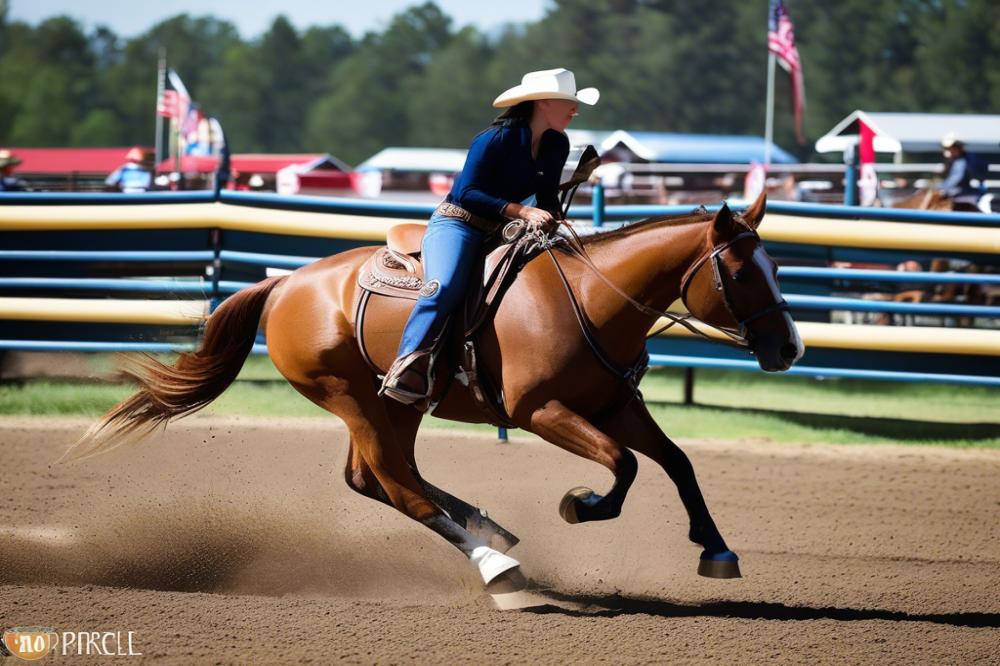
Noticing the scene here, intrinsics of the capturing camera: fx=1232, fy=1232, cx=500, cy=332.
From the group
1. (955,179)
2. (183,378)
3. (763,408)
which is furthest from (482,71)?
(183,378)

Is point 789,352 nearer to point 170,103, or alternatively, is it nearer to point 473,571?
A: point 473,571

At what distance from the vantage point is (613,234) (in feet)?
18.6

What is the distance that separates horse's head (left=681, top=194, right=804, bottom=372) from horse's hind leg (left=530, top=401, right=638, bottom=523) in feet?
2.34

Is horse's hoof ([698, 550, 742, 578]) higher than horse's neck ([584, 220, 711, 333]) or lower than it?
lower

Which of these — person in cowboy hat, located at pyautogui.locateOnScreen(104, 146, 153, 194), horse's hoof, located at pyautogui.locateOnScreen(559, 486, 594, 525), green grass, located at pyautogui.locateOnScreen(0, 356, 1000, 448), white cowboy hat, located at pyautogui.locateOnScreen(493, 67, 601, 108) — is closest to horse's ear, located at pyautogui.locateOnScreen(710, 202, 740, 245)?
white cowboy hat, located at pyautogui.locateOnScreen(493, 67, 601, 108)

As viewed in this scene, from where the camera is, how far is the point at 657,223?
18.2ft

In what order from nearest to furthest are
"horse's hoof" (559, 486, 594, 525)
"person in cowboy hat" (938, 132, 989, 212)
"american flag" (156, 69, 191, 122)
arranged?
"horse's hoof" (559, 486, 594, 525)
"person in cowboy hat" (938, 132, 989, 212)
"american flag" (156, 69, 191, 122)

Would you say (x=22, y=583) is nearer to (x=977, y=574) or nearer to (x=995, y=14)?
(x=977, y=574)

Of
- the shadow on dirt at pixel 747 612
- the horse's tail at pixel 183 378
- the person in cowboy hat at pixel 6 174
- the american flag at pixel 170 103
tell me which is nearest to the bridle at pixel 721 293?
the shadow on dirt at pixel 747 612

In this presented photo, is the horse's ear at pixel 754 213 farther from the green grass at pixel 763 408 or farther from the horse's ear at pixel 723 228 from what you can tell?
the green grass at pixel 763 408

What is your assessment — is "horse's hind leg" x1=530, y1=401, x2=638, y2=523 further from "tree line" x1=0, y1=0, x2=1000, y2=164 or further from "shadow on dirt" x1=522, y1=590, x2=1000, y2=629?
"tree line" x1=0, y1=0, x2=1000, y2=164

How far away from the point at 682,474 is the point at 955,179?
964 centimetres

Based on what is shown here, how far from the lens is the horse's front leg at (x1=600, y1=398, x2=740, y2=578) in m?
5.28

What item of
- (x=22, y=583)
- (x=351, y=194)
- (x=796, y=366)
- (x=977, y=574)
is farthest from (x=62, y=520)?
(x=351, y=194)
